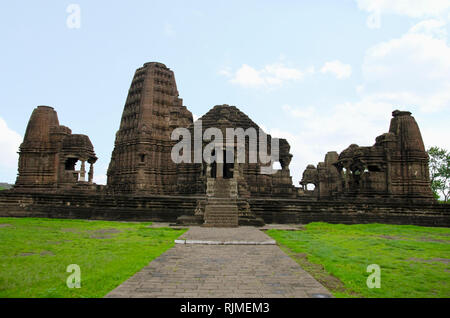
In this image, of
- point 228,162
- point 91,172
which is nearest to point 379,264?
point 228,162

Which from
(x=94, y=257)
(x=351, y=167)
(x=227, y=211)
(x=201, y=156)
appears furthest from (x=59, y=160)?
(x=351, y=167)

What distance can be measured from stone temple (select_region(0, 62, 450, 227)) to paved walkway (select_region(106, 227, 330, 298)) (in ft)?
26.6

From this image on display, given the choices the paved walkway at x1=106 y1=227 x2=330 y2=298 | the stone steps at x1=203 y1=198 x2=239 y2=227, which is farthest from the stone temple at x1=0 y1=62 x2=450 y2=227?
the paved walkway at x1=106 y1=227 x2=330 y2=298

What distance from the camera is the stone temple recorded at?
57.8 feet

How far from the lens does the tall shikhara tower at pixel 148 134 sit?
2870 centimetres

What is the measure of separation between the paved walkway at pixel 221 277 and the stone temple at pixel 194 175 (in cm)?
812

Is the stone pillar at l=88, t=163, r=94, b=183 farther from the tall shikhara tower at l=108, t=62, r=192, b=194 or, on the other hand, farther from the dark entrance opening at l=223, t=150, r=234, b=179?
the dark entrance opening at l=223, t=150, r=234, b=179

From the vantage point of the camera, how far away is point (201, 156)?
83.5ft

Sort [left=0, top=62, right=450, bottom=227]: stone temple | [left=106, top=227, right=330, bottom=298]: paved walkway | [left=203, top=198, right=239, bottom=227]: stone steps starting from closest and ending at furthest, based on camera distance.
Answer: [left=106, top=227, right=330, bottom=298]: paved walkway
[left=203, top=198, right=239, bottom=227]: stone steps
[left=0, top=62, right=450, bottom=227]: stone temple

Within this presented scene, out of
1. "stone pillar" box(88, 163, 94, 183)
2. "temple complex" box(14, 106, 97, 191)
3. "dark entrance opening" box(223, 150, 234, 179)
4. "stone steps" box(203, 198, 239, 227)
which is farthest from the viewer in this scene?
"stone pillar" box(88, 163, 94, 183)

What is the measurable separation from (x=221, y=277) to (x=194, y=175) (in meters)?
21.1

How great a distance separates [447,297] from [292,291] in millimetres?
2269

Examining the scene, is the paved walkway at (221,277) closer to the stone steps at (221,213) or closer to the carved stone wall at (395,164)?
the stone steps at (221,213)
